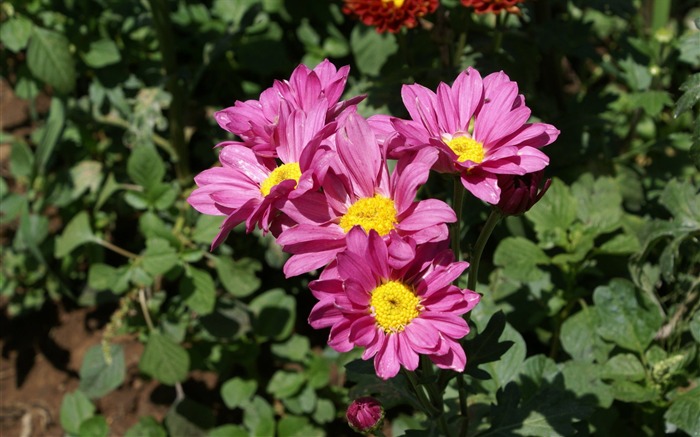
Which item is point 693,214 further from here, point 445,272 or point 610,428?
point 445,272

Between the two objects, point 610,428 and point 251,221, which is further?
point 610,428

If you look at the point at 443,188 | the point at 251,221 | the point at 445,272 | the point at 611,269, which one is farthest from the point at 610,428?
the point at 251,221

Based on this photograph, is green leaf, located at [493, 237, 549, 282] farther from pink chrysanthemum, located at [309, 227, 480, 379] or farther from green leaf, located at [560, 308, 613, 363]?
pink chrysanthemum, located at [309, 227, 480, 379]

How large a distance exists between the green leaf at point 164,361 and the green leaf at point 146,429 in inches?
5.5

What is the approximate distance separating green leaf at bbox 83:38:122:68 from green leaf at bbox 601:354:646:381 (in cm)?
167

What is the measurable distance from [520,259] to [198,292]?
0.84m

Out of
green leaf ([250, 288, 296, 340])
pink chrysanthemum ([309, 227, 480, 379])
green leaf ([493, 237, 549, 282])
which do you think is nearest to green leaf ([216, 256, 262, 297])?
green leaf ([250, 288, 296, 340])

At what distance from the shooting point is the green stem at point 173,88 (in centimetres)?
231

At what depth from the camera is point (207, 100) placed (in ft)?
9.33

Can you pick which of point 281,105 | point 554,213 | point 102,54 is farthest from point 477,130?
point 102,54

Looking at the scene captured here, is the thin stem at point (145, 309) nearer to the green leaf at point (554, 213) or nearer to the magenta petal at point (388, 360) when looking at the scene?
the green leaf at point (554, 213)

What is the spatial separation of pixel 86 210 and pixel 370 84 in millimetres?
1065

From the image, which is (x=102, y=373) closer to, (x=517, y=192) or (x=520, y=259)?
(x=520, y=259)

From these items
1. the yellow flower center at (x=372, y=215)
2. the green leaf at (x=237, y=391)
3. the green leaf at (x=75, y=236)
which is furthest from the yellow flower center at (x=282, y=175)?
the green leaf at (x=75, y=236)
